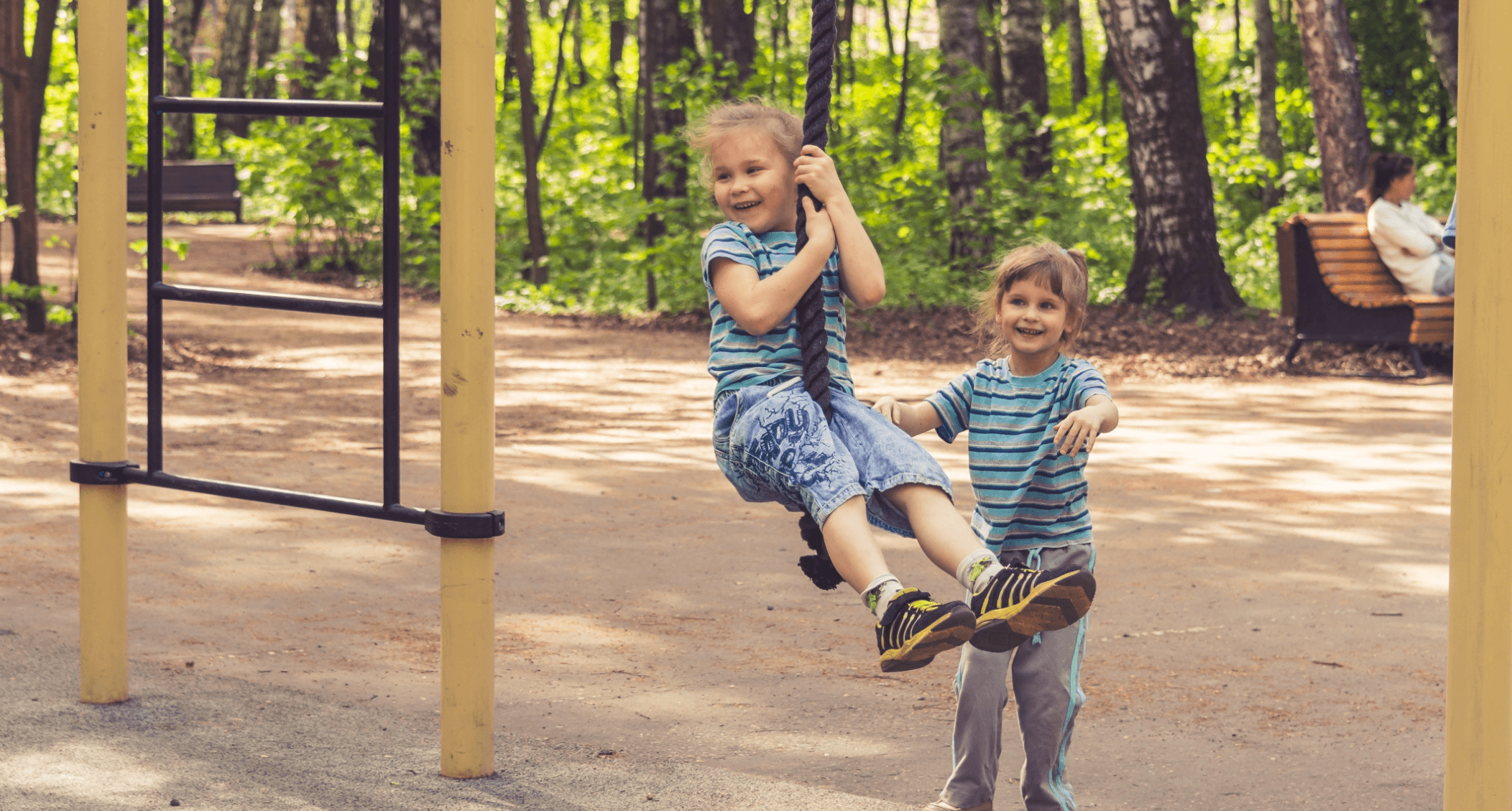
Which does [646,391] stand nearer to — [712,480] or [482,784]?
[712,480]

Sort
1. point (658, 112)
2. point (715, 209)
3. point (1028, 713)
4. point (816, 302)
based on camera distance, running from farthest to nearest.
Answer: point (658, 112), point (715, 209), point (1028, 713), point (816, 302)

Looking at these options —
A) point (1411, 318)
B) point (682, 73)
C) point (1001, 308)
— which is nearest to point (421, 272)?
point (682, 73)

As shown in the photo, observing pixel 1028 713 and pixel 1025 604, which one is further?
pixel 1028 713

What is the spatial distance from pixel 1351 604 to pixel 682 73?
1122 cm

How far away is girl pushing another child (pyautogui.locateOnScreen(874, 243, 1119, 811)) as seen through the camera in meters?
3.40

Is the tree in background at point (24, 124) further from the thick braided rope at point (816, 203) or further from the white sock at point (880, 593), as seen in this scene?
the white sock at point (880, 593)

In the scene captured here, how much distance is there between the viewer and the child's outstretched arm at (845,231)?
128 inches

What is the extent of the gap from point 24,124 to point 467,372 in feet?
29.6

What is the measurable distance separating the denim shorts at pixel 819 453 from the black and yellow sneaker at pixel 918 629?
258 millimetres

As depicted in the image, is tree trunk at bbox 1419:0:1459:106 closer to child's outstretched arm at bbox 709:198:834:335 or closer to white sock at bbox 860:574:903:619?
child's outstretched arm at bbox 709:198:834:335

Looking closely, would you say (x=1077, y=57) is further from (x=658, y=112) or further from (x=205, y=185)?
(x=658, y=112)

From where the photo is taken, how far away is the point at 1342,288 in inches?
448

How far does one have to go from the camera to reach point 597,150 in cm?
2117

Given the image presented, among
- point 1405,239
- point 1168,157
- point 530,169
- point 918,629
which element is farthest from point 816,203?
point 530,169
